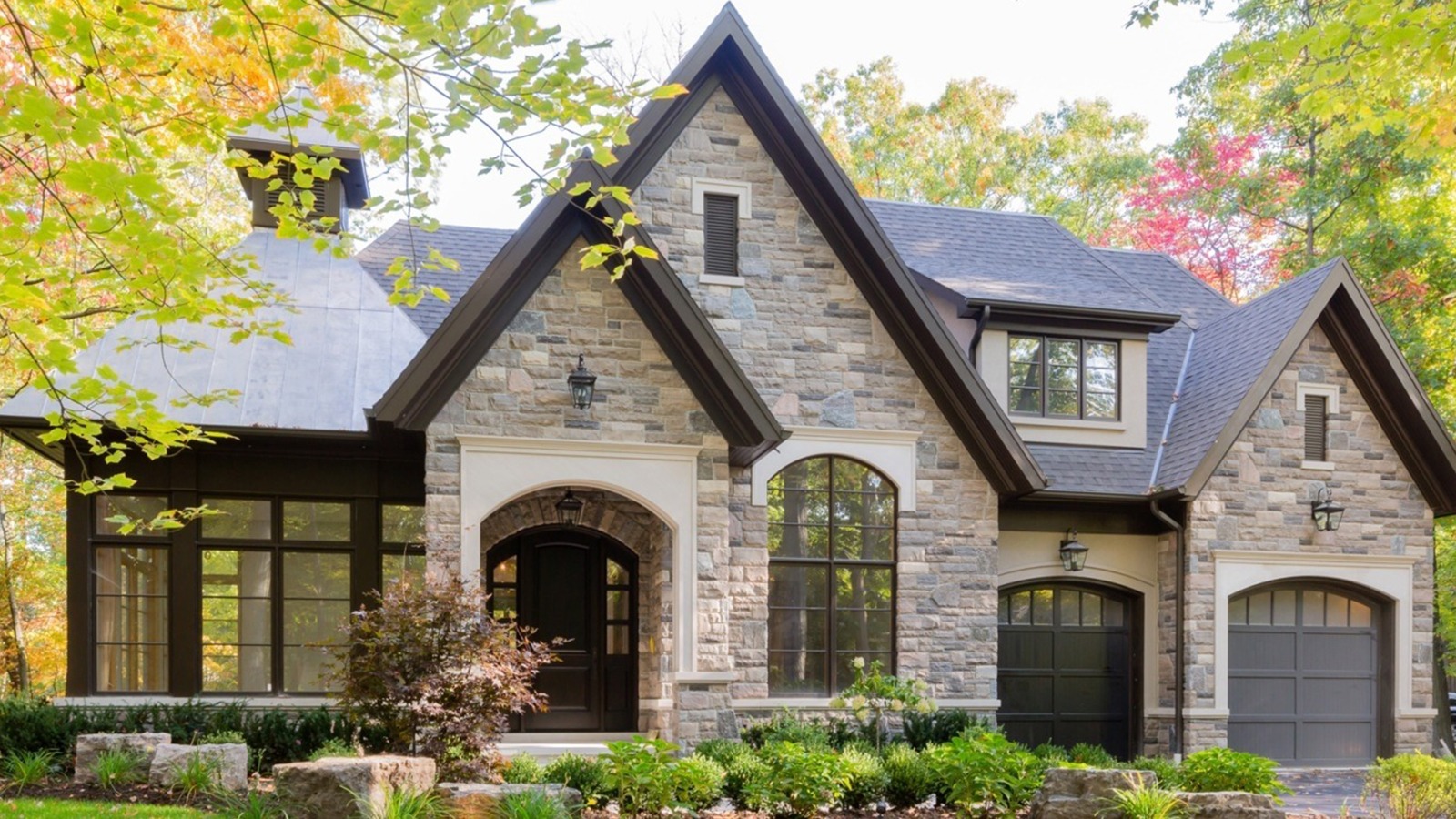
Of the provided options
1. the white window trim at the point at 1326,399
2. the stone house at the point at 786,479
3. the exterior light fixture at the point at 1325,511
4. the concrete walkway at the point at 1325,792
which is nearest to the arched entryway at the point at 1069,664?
the stone house at the point at 786,479

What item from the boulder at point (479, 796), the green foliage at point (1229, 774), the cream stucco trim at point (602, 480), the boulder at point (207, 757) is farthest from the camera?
the cream stucco trim at point (602, 480)

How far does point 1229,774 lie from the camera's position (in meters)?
10.4

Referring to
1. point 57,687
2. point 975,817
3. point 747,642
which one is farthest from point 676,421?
point 57,687

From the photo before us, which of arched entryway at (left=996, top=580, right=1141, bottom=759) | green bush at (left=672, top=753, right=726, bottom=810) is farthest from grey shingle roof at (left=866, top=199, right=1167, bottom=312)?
green bush at (left=672, top=753, right=726, bottom=810)

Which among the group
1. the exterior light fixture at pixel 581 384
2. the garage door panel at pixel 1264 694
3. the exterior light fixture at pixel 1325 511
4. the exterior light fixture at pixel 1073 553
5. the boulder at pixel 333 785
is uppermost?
the exterior light fixture at pixel 581 384

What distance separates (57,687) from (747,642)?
1474 cm

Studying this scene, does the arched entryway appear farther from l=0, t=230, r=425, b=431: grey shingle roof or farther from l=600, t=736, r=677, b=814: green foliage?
l=0, t=230, r=425, b=431: grey shingle roof

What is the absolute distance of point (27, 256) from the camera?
7.29 metres

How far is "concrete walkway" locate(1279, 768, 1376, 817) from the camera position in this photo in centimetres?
1165

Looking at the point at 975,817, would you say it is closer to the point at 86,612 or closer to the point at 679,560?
the point at 679,560

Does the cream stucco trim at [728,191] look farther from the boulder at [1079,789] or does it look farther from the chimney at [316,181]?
the boulder at [1079,789]

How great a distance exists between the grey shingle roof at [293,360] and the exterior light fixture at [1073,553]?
747 centimetres

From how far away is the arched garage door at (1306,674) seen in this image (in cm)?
1536

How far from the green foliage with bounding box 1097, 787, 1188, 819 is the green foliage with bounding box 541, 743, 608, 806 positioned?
3591 mm
